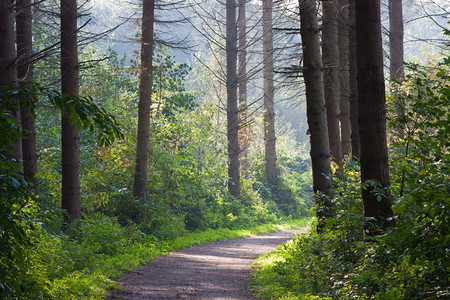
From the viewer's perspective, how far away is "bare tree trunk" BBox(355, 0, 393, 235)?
25.2ft

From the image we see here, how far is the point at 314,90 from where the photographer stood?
10.7 meters

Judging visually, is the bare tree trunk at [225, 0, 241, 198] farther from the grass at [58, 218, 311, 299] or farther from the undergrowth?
the undergrowth

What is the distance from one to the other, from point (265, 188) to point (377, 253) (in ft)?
78.9

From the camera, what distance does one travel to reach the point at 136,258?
12.3 metres

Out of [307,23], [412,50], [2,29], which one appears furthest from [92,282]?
[412,50]

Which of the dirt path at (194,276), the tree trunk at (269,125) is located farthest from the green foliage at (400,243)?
the tree trunk at (269,125)

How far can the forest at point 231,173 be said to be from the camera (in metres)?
4.88

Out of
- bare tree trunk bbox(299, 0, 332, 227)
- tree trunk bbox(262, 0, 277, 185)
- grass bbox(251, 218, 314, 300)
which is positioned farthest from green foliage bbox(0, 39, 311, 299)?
bare tree trunk bbox(299, 0, 332, 227)

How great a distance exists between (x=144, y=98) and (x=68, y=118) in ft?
17.4

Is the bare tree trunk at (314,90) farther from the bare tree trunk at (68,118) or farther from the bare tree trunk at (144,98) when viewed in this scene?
the bare tree trunk at (144,98)

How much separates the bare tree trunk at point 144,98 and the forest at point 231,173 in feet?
0.15

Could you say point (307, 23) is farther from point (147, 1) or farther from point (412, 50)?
A: point (412, 50)

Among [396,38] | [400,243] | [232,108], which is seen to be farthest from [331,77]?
[232,108]

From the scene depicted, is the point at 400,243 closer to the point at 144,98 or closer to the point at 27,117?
the point at 27,117
